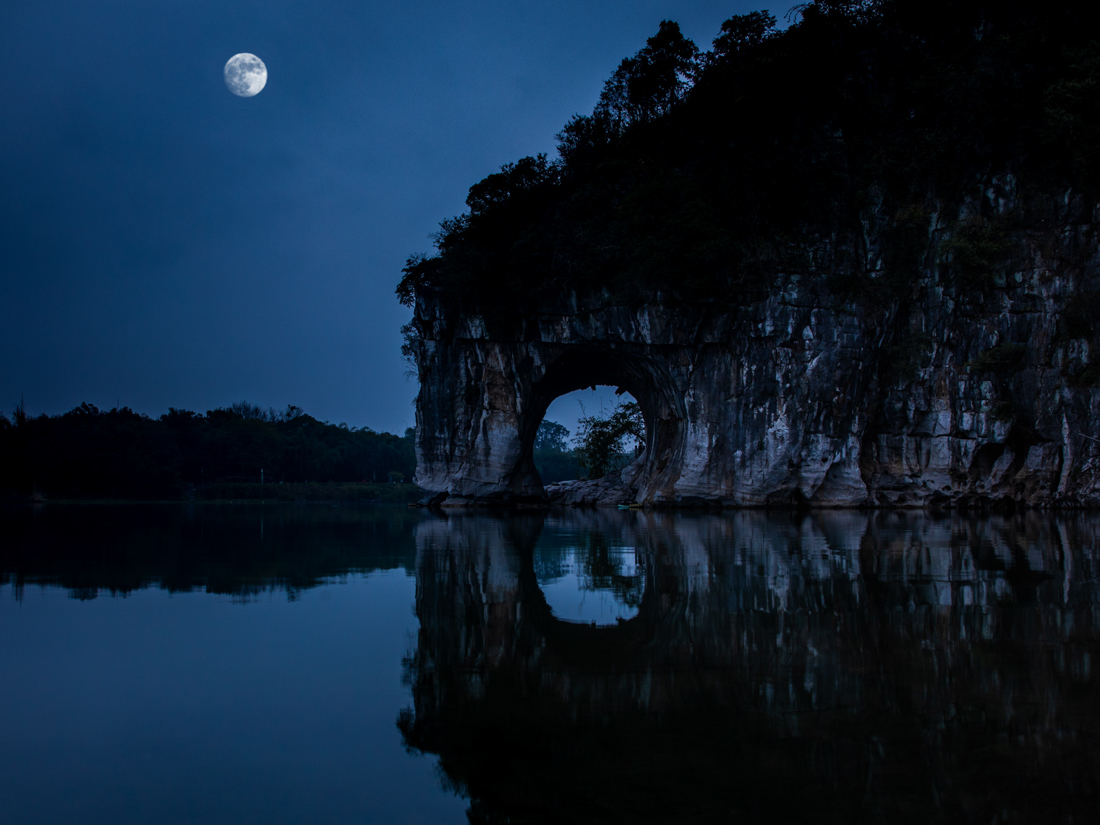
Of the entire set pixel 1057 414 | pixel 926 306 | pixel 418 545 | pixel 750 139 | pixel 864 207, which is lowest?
pixel 418 545

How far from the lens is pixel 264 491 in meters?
64.4

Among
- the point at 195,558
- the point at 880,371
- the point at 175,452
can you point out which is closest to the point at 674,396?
the point at 880,371

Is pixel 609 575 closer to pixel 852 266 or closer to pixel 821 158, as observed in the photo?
pixel 852 266

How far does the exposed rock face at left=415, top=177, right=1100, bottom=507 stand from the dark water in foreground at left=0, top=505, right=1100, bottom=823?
18.5 m

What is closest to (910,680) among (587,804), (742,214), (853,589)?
(587,804)

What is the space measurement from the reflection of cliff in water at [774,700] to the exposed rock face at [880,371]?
18.9 meters

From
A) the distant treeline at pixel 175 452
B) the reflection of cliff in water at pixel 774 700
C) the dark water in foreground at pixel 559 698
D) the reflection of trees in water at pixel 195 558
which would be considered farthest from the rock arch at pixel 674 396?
the distant treeline at pixel 175 452

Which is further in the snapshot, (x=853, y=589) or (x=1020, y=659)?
(x=853, y=589)

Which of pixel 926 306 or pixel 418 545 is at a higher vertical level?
pixel 926 306

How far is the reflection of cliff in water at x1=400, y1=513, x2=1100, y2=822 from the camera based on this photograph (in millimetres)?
2707

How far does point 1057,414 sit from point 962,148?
30.7 feet

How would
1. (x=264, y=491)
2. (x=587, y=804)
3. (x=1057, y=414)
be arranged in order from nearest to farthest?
(x=587, y=804)
(x=1057, y=414)
(x=264, y=491)

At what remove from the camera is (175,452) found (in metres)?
62.4

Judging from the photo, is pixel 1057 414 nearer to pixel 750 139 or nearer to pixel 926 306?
pixel 926 306
